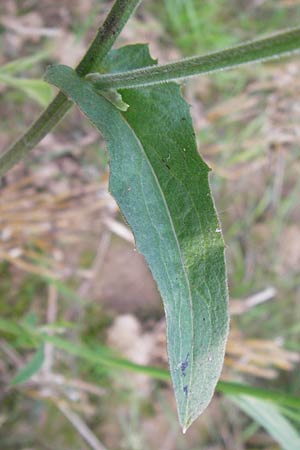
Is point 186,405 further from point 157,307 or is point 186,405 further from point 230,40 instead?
point 230,40

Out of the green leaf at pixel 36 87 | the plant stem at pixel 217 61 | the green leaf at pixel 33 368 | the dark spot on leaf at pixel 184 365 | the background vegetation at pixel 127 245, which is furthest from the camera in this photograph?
the background vegetation at pixel 127 245

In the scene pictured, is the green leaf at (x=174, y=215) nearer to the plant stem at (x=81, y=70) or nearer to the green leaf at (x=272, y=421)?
the plant stem at (x=81, y=70)

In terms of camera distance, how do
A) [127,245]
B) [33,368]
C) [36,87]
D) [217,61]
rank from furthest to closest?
[127,245] < [36,87] < [33,368] < [217,61]

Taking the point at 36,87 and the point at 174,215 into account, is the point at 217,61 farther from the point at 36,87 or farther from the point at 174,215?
the point at 36,87

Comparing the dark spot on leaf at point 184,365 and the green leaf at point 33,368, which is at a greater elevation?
the dark spot on leaf at point 184,365

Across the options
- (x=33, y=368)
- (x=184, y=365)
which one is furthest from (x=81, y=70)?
(x=33, y=368)

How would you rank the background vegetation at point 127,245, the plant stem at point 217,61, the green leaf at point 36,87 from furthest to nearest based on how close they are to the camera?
the background vegetation at point 127,245
the green leaf at point 36,87
the plant stem at point 217,61

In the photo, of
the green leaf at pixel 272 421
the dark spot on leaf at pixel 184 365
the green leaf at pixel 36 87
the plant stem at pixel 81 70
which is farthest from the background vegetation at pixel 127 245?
the dark spot on leaf at pixel 184 365

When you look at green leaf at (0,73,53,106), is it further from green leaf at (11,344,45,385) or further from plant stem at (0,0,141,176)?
green leaf at (11,344,45,385)
